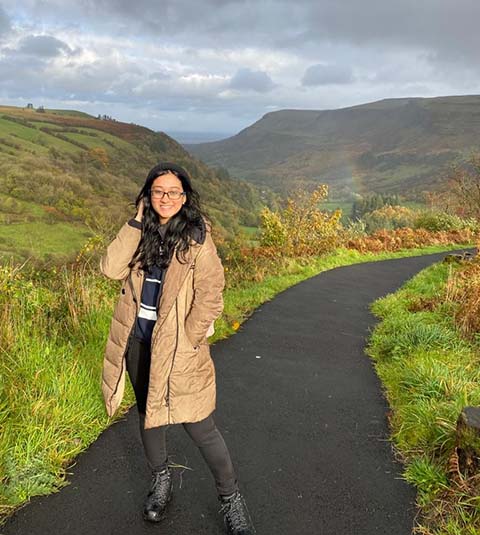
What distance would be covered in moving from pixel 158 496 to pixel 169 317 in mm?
1228

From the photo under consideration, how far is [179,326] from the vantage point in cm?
236

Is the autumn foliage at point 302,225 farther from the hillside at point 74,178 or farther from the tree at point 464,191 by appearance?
the tree at point 464,191

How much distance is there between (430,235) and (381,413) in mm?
19432

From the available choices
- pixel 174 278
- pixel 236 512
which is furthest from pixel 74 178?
pixel 236 512

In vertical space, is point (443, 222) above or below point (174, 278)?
below

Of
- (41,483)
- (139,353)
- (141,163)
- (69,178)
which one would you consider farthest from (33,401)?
(141,163)

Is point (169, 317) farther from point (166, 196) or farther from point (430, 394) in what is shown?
point (430, 394)

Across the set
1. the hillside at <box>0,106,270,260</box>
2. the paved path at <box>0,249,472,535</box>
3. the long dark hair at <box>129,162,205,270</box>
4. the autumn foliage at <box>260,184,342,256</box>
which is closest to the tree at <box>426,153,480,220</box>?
the hillside at <box>0,106,270,260</box>

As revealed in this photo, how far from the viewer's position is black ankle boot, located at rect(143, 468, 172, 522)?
2.67m

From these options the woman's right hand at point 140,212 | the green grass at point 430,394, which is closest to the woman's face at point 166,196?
the woman's right hand at point 140,212

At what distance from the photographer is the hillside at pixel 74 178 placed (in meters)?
26.1

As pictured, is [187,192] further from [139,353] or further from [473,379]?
[473,379]

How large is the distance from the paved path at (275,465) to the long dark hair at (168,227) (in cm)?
158

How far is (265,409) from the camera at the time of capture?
424 centimetres
